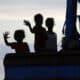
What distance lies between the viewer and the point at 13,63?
11.7 m

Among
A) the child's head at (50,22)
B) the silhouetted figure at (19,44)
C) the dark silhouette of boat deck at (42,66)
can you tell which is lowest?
the dark silhouette of boat deck at (42,66)

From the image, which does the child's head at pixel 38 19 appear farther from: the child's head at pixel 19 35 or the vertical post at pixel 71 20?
the vertical post at pixel 71 20

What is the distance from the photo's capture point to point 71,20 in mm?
13531

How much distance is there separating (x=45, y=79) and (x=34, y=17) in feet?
5.22

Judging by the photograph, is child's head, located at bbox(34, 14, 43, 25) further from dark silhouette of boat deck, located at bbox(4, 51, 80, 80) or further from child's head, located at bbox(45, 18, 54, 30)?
dark silhouette of boat deck, located at bbox(4, 51, 80, 80)

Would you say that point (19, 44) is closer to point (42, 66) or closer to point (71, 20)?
point (42, 66)

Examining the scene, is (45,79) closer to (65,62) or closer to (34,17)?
(65,62)

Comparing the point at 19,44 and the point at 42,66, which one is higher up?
the point at 19,44

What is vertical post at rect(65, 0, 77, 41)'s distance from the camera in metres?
13.4

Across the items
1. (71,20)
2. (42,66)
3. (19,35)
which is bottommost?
(42,66)

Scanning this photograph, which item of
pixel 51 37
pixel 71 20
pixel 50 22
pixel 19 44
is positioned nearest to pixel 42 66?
pixel 19 44

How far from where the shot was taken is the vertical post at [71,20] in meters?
13.4

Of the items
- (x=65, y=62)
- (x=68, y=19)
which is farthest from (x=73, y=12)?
(x=65, y=62)

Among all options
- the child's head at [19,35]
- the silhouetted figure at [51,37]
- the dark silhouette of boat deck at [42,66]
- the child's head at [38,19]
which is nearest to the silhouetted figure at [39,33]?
the child's head at [38,19]
